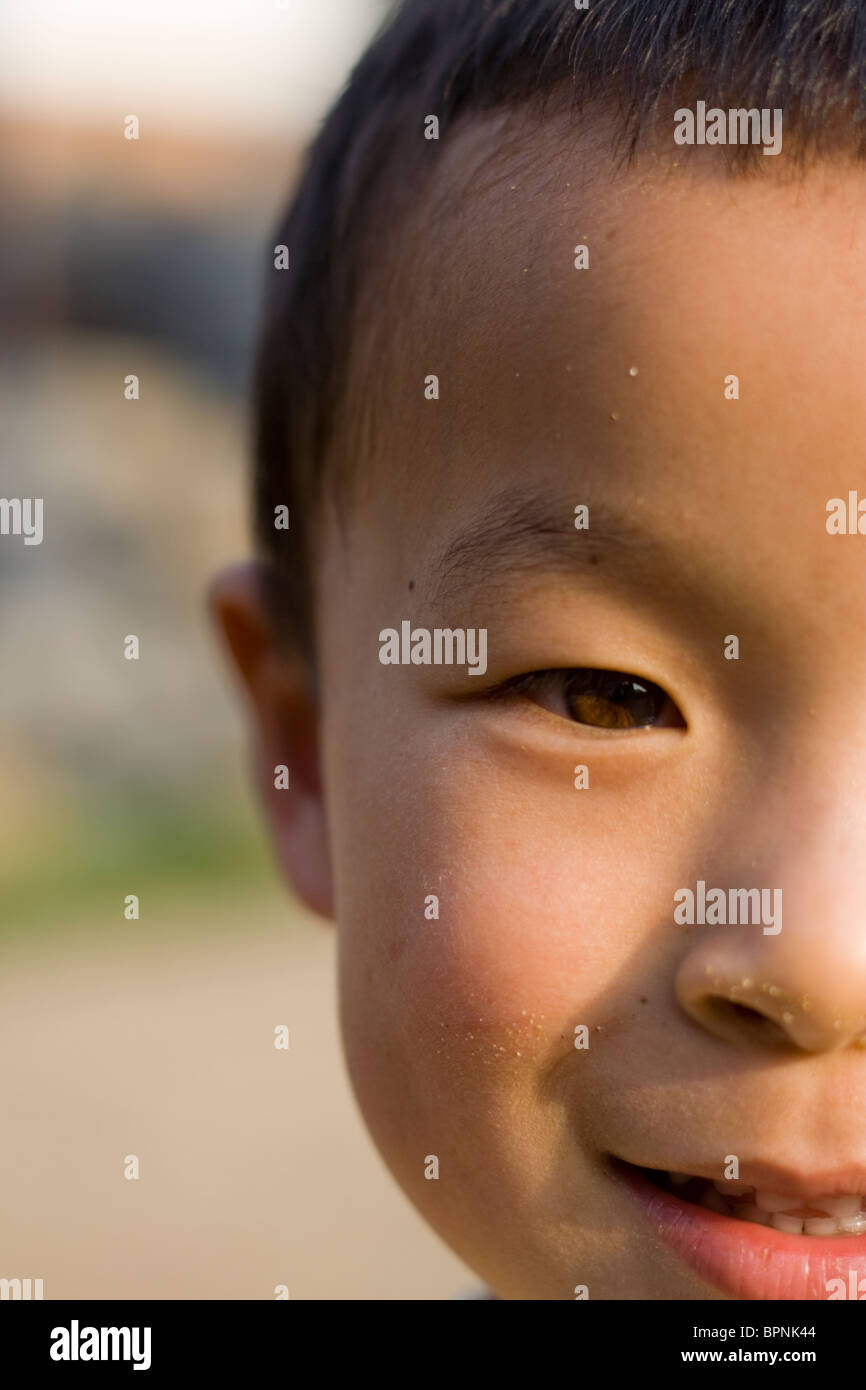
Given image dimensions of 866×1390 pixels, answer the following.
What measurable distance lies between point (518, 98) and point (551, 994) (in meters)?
0.68

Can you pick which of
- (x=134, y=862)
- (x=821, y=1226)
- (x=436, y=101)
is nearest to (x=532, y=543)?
(x=436, y=101)

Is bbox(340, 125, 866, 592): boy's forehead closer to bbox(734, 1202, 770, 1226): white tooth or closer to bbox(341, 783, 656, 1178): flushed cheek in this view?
bbox(341, 783, 656, 1178): flushed cheek

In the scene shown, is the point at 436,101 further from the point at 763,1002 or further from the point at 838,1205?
the point at 838,1205

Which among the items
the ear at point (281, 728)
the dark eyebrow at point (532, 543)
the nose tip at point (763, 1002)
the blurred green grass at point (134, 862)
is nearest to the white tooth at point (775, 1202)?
the nose tip at point (763, 1002)

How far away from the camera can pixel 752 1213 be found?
3.49 ft

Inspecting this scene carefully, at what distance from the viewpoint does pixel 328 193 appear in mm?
1414

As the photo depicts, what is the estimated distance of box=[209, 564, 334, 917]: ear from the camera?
1.53 meters

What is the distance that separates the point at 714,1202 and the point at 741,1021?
174 millimetres

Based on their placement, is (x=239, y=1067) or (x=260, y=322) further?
(x=239, y=1067)

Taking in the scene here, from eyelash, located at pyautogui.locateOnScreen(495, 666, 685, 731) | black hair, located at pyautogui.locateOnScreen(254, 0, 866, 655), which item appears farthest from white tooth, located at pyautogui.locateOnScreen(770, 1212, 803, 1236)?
black hair, located at pyautogui.locateOnScreen(254, 0, 866, 655)

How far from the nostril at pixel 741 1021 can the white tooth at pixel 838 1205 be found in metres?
0.13

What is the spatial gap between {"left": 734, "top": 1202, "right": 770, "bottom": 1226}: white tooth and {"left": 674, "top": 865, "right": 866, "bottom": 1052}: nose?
15cm
